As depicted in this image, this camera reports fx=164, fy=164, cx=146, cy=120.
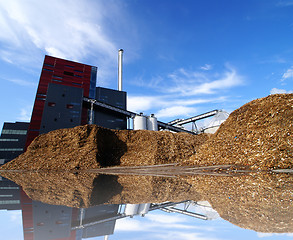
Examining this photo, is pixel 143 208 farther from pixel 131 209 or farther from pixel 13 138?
pixel 13 138

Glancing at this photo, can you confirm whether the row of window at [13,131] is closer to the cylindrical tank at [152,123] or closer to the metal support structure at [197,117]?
the cylindrical tank at [152,123]

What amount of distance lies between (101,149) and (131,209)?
508 inches

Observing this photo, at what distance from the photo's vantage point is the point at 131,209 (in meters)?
1.98

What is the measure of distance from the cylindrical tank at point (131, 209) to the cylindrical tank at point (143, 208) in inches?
1.9

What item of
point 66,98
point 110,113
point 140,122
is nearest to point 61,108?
point 66,98

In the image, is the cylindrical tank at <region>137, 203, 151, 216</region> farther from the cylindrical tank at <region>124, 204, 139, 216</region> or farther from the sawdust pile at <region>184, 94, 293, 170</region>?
the sawdust pile at <region>184, 94, 293, 170</region>

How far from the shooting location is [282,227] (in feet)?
4.14

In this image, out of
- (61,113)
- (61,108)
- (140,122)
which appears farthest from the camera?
(140,122)

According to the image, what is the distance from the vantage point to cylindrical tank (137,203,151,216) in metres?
1.86

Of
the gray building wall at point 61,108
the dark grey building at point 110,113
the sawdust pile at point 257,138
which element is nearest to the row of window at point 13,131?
the gray building wall at point 61,108

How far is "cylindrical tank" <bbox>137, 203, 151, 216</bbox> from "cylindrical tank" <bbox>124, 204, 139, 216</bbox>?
5 cm

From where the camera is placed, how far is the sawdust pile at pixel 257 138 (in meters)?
5.98

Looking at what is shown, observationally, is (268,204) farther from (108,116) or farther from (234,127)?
(108,116)

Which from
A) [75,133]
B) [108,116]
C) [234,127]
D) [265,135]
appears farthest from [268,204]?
[108,116]
